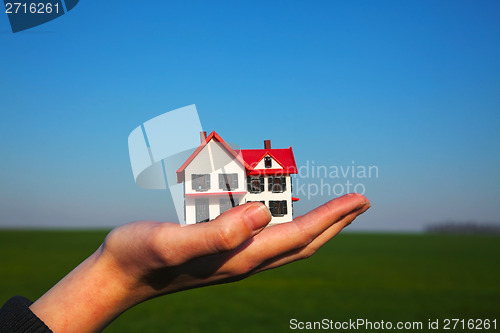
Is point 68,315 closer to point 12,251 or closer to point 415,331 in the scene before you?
point 415,331

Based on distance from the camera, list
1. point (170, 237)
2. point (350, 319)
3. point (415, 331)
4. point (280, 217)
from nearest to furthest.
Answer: point (170, 237), point (280, 217), point (415, 331), point (350, 319)

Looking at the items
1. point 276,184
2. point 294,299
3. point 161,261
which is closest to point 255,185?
point 276,184

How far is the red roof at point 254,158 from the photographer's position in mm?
4672

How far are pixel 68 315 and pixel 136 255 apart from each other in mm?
1180

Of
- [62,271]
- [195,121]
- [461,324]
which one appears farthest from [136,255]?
[62,271]

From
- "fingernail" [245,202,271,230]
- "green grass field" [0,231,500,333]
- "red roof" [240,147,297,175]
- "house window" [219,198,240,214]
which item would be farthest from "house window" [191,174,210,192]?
"green grass field" [0,231,500,333]

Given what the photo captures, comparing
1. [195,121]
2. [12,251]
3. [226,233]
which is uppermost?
[195,121]

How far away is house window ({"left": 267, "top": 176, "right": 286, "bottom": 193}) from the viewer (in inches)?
196

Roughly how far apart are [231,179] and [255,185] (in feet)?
1.45

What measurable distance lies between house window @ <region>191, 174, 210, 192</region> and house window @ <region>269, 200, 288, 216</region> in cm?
85

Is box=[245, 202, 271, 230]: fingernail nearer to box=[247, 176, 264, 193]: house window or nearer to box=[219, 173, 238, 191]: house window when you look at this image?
box=[219, 173, 238, 191]: house window

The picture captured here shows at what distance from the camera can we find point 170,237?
3.93 meters

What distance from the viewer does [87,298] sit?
181 inches

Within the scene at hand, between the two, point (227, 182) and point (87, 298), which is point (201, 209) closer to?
point (227, 182)
